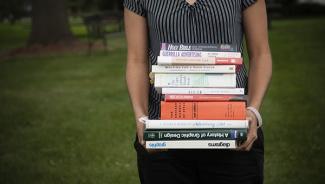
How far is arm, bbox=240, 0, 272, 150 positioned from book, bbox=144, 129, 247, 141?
277 millimetres

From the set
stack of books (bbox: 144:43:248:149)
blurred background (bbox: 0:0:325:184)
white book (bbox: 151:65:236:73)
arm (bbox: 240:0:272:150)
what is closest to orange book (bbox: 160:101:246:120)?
stack of books (bbox: 144:43:248:149)

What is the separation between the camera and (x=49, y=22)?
829 inches

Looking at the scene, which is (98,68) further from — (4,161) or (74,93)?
(4,161)

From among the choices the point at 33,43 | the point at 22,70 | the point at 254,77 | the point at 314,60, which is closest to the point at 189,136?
the point at 254,77

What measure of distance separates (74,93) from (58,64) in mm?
5511

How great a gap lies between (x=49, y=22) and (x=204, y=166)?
19230 mm

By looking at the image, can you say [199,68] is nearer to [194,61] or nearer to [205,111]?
[194,61]

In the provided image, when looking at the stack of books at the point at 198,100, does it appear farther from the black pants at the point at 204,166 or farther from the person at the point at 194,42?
the black pants at the point at 204,166

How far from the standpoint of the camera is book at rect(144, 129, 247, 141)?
2213 millimetres

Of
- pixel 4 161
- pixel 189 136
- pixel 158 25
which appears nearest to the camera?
pixel 189 136

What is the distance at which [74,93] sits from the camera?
1137 cm

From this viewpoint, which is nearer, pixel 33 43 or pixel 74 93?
pixel 74 93

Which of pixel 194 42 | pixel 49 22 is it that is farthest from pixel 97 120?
pixel 49 22

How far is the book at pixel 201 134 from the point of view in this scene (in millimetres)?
2213
